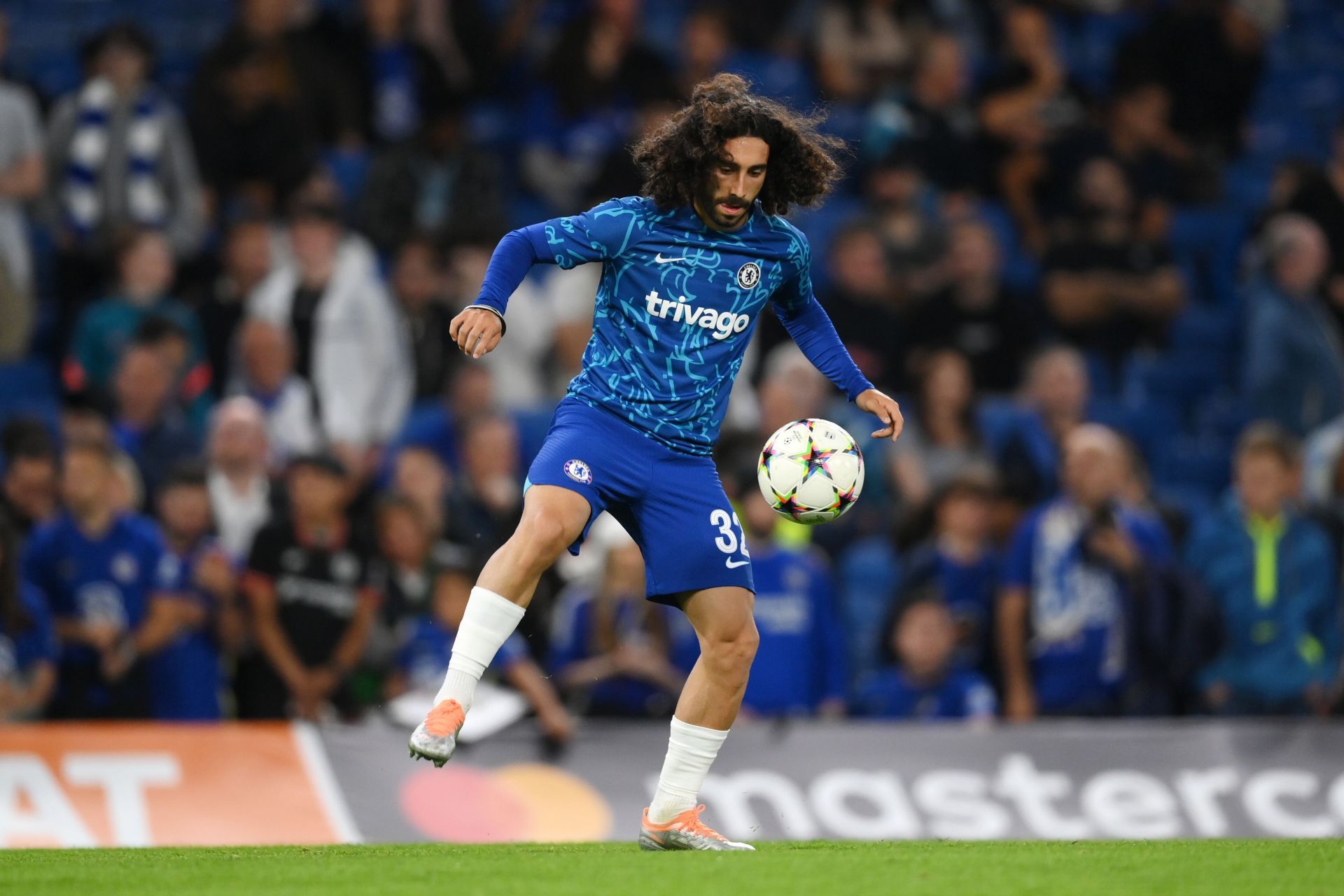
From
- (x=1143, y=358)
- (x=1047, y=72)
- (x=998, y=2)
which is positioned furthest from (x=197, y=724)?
(x=998, y=2)

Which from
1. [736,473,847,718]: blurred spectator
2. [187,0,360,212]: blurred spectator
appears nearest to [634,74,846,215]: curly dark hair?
[736,473,847,718]: blurred spectator

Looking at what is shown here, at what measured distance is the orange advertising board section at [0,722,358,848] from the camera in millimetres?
8930

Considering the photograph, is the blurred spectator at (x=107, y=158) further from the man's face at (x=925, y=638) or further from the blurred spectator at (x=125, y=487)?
the man's face at (x=925, y=638)

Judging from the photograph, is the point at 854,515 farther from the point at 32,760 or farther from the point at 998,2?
the point at 998,2

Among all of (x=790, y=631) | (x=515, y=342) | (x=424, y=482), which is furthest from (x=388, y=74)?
(x=790, y=631)

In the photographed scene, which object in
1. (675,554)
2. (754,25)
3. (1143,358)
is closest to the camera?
(675,554)

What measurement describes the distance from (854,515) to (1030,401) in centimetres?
181

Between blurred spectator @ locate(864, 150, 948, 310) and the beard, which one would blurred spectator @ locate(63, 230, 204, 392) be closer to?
blurred spectator @ locate(864, 150, 948, 310)

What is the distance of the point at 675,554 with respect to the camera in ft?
20.6

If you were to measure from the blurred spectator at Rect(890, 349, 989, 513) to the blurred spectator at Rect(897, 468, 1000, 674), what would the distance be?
2.76 feet

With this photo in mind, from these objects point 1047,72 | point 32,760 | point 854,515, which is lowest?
point 32,760

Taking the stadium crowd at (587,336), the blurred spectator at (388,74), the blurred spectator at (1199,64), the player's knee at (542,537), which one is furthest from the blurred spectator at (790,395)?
the blurred spectator at (1199,64)

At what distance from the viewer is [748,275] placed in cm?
643

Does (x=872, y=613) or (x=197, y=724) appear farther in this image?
(x=872, y=613)
